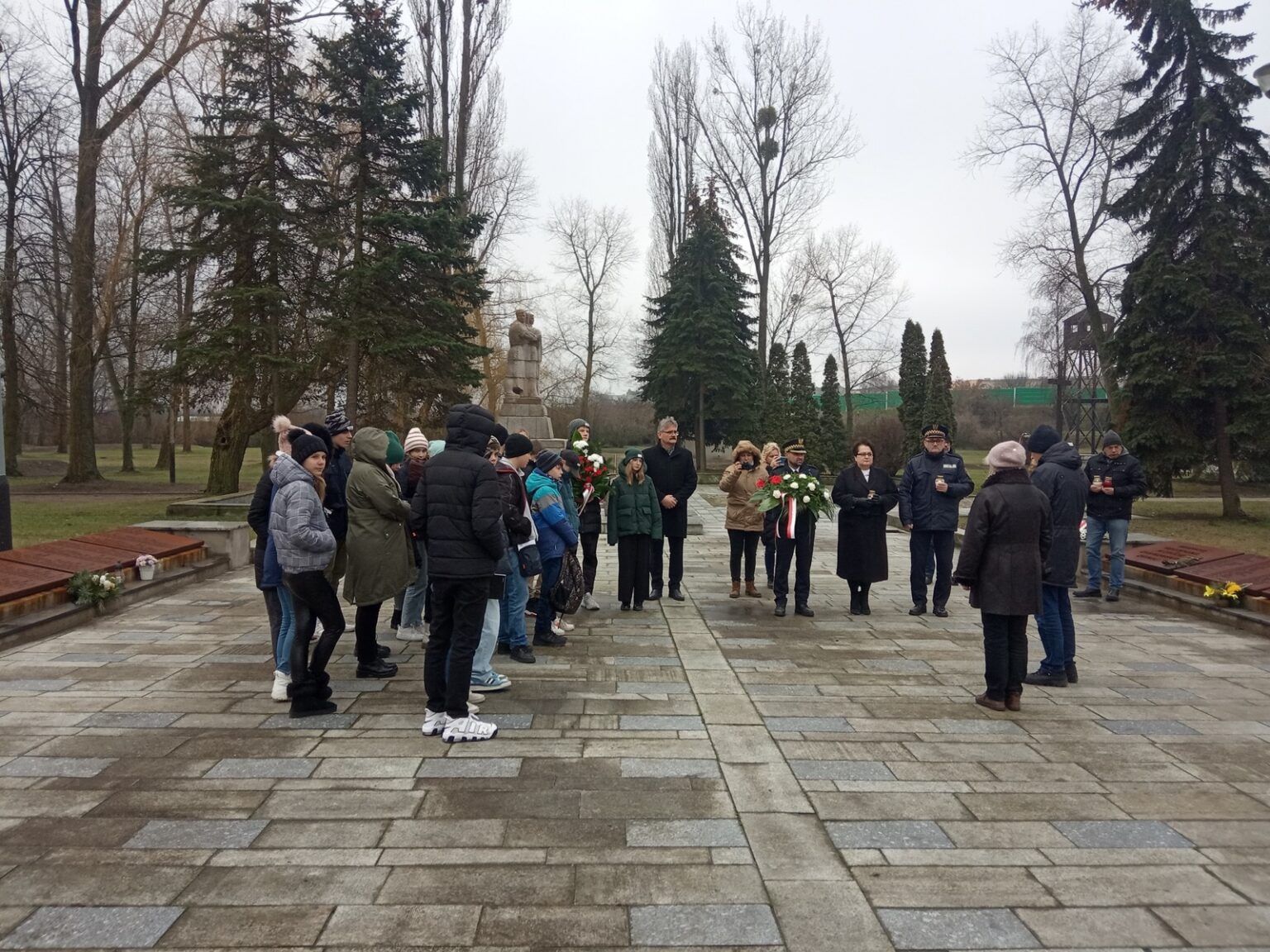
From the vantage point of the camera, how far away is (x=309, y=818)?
3875 millimetres

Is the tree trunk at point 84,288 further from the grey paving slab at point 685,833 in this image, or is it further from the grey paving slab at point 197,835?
the grey paving slab at point 685,833

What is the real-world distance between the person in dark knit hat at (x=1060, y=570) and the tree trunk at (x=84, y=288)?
2173 centimetres

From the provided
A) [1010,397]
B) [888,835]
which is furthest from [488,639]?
[1010,397]

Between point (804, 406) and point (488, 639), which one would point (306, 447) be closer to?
point (488, 639)

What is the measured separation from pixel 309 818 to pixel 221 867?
1.59 ft

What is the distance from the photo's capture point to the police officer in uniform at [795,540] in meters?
8.45

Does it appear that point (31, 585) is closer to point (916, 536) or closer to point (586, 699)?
point (586, 699)

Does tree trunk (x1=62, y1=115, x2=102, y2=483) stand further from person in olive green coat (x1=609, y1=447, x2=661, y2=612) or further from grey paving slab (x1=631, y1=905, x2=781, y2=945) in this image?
grey paving slab (x1=631, y1=905, x2=781, y2=945)

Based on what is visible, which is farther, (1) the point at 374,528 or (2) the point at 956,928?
(1) the point at 374,528

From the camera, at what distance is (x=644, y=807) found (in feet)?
13.2

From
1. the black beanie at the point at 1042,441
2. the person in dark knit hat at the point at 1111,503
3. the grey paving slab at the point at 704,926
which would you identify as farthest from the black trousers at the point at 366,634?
the person in dark knit hat at the point at 1111,503

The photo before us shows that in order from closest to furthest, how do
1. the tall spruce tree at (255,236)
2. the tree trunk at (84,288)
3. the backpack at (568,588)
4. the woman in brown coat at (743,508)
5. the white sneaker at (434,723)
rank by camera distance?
the white sneaker at (434,723) → the backpack at (568,588) → the woman in brown coat at (743,508) → the tall spruce tree at (255,236) → the tree trunk at (84,288)

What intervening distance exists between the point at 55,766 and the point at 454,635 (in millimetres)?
2132

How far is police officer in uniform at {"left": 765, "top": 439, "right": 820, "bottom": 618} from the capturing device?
8.45 meters
